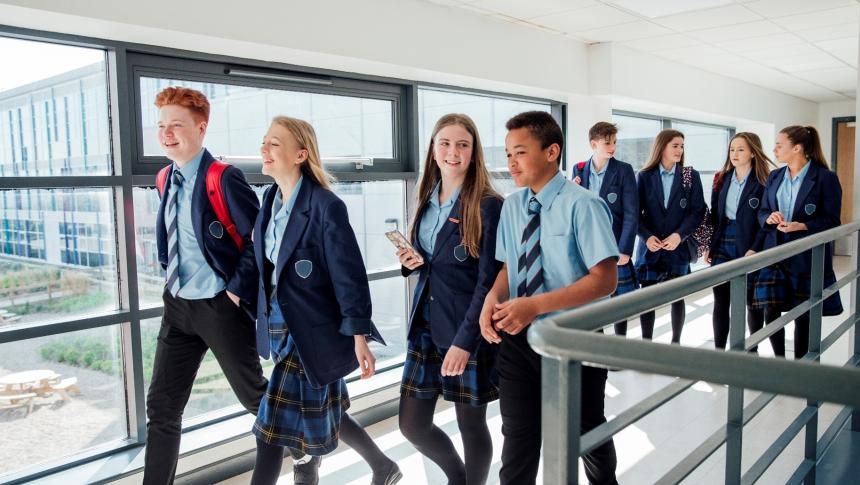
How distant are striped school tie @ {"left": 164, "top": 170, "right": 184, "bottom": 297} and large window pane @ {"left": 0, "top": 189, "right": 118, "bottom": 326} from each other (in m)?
0.72

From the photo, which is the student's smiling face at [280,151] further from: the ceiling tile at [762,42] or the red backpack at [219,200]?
the ceiling tile at [762,42]

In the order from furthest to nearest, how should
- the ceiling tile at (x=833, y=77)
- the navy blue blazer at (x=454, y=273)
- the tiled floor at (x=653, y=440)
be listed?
1. the ceiling tile at (x=833, y=77)
2. the tiled floor at (x=653, y=440)
3. the navy blue blazer at (x=454, y=273)

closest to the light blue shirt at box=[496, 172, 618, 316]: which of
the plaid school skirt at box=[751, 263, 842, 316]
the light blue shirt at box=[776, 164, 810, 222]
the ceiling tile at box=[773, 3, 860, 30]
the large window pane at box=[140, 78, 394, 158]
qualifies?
the large window pane at box=[140, 78, 394, 158]

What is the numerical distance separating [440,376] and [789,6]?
13.6 feet

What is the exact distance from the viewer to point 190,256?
2602 millimetres

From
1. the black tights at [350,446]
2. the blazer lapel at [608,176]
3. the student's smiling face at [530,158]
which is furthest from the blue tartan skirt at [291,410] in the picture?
the blazer lapel at [608,176]

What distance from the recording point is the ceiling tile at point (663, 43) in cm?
589

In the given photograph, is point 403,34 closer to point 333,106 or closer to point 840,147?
point 333,106

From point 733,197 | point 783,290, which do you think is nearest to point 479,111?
point 733,197

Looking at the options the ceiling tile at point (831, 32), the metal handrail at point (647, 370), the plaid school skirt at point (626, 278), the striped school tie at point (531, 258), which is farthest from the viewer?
the ceiling tile at point (831, 32)

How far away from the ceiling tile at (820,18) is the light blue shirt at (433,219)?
4.15 metres

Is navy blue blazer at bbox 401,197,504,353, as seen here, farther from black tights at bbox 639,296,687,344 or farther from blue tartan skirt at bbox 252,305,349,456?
black tights at bbox 639,296,687,344

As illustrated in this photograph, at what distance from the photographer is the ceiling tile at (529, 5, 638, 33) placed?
4816mm

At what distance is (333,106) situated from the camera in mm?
4297
